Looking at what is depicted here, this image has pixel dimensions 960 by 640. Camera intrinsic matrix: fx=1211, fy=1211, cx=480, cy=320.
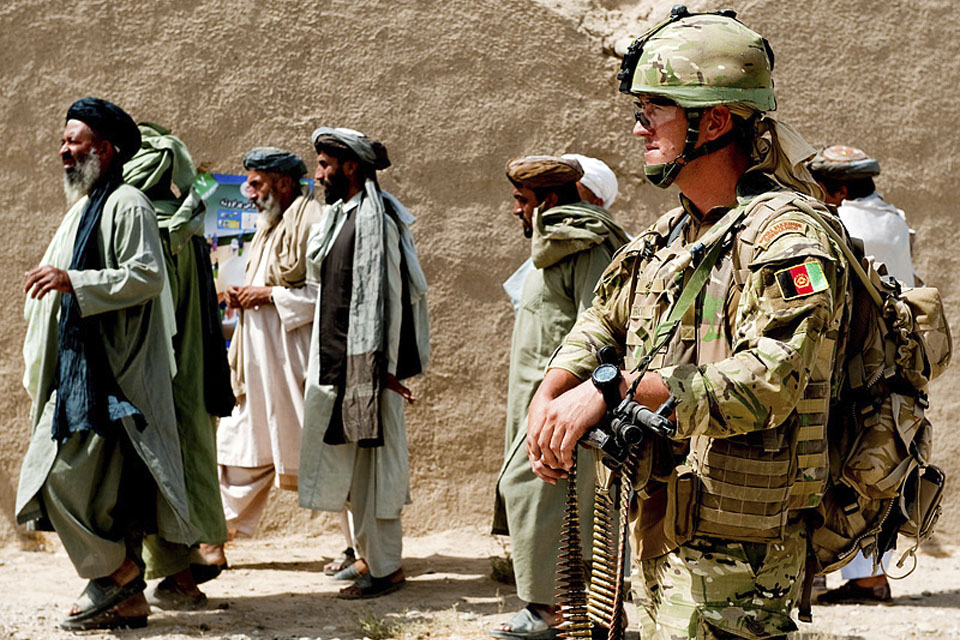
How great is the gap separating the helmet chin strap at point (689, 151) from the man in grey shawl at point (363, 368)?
319cm

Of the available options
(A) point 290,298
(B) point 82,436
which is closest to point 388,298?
(A) point 290,298

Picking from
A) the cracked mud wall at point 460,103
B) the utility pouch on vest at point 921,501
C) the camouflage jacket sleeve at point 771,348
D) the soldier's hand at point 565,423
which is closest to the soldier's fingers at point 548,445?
the soldier's hand at point 565,423

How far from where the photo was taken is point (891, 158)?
6.79m

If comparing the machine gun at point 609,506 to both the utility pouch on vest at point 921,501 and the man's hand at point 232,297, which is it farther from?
the man's hand at point 232,297

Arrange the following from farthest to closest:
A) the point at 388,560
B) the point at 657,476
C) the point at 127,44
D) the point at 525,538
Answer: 1. the point at 127,44
2. the point at 388,560
3. the point at 525,538
4. the point at 657,476

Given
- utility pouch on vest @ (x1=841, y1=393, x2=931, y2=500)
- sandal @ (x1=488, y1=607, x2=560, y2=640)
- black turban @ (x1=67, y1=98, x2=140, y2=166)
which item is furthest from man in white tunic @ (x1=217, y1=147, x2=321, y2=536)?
utility pouch on vest @ (x1=841, y1=393, x2=931, y2=500)

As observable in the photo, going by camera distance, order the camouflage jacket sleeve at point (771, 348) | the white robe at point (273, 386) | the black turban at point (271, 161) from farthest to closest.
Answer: the black turban at point (271, 161) → the white robe at point (273, 386) → the camouflage jacket sleeve at point (771, 348)

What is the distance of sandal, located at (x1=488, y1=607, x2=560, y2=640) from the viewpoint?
185 inches

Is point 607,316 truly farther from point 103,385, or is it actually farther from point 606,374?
point 103,385

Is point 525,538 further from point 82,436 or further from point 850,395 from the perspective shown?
point 850,395

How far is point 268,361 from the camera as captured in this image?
6109 mm

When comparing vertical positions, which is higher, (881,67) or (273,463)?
(881,67)

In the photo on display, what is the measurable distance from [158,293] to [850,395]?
3.12 metres

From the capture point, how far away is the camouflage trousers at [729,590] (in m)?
2.30
